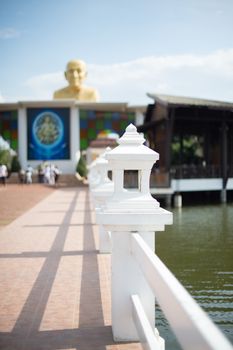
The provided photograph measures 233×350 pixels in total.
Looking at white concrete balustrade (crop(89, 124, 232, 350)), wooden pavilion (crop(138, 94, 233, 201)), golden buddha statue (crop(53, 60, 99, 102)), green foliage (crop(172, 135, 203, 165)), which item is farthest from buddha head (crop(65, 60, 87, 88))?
white concrete balustrade (crop(89, 124, 232, 350))

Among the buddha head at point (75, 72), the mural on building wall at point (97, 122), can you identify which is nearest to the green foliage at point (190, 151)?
the mural on building wall at point (97, 122)

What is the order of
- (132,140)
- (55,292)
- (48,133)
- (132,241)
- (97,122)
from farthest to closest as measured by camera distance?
1. (97,122)
2. (48,133)
3. (55,292)
4. (132,140)
5. (132,241)

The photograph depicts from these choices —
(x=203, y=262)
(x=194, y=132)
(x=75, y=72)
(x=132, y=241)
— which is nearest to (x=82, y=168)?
(x=194, y=132)

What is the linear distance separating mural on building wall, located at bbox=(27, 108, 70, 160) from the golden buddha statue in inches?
191

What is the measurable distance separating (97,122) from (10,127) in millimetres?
8575

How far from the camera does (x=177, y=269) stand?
8.62 meters

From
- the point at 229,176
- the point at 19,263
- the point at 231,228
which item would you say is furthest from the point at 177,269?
the point at 229,176

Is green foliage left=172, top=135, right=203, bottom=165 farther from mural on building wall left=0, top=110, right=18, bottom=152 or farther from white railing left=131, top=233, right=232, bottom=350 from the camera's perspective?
white railing left=131, top=233, right=232, bottom=350

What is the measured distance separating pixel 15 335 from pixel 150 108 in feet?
96.2

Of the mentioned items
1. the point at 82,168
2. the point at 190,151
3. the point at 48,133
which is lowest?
the point at 82,168

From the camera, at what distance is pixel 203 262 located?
923 cm

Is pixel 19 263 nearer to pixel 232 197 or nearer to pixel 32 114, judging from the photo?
pixel 232 197

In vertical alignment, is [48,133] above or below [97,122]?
below

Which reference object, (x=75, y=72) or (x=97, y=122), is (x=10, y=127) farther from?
(x=75, y=72)
